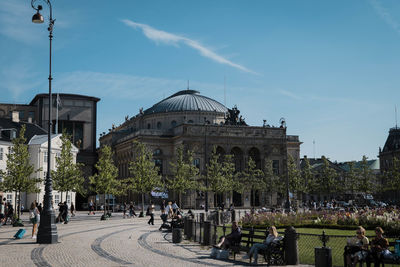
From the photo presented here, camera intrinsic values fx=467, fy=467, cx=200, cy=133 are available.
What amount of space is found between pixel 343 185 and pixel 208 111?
32.2 metres

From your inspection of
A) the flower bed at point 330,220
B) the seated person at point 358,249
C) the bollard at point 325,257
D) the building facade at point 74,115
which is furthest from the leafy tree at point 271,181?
the seated person at point 358,249

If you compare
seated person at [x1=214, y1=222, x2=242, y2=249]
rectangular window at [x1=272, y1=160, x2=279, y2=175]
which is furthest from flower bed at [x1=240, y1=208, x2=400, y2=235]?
rectangular window at [x1=272, y1=160, x2=279, y2=175]

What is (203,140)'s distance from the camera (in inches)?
3378

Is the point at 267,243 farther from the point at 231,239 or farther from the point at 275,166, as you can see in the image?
the point at 275,166

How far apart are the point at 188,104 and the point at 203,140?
61.9 feet

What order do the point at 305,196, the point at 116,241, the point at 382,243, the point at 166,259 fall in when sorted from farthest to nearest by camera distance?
the point at 305,196 < the point at 116,241 < the point at 166,259 < the point at 382,243

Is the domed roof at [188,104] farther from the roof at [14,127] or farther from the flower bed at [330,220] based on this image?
the flower bed at [330,220]

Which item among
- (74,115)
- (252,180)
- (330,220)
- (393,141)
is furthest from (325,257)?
(393,141)

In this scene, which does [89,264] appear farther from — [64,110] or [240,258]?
[64,110]

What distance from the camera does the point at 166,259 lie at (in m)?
17.9

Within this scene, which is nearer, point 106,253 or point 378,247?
point 378,247

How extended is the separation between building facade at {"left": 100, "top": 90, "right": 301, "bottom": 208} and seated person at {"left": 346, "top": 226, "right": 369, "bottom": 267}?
208 ft

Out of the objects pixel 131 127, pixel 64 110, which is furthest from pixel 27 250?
pixel 131 127

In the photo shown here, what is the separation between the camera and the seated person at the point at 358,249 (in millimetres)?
13844
